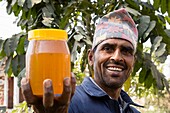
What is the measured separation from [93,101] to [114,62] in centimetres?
15

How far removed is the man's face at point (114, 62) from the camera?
131 cm

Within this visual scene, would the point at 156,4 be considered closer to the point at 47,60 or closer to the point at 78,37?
the point at 78,37

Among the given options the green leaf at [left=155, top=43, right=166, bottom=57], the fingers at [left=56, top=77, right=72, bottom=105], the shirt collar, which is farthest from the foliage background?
the fingers at [left=56, top=77, right=72, bottom=105]

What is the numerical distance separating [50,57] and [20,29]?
1331 mm

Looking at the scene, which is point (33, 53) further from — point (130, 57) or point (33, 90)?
point (130, 57)

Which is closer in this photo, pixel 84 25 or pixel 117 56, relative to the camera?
pixel 117 56

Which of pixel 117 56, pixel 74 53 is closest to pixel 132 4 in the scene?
pixel 74 53

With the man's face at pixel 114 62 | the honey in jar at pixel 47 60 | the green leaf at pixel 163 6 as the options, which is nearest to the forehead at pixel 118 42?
the man's face at pixel 114 62

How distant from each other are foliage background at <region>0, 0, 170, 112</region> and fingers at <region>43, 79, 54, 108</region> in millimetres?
804

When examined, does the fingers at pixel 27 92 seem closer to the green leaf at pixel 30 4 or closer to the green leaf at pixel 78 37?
the green leaf at pixel 78 37

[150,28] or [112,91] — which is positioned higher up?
[150,28]

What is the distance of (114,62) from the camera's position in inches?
51.3

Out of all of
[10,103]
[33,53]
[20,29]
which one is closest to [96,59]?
[33,53]

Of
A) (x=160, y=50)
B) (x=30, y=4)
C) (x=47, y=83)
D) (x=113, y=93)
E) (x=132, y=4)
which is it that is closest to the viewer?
(x=47, y=83)
